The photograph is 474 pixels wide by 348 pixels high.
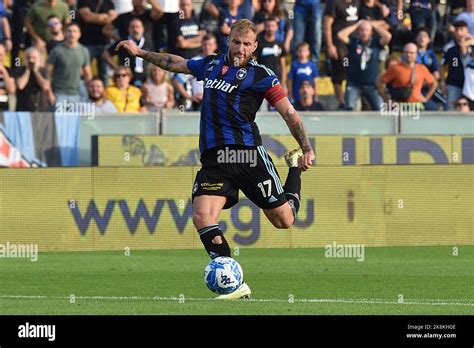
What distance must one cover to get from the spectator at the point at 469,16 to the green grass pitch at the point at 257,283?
5028mm

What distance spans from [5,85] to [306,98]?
193 inches

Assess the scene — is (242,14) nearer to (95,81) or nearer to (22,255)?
(95,81)

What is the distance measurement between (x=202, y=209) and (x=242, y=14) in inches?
430

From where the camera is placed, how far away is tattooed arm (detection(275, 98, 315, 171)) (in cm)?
1295

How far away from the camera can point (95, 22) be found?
23422 mm

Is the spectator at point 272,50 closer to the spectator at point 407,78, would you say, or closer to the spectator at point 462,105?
the spectator at point 407,78

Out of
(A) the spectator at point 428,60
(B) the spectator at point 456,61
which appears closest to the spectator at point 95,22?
(A) the spectator at point 428,60

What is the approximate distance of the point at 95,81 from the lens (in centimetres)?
2209

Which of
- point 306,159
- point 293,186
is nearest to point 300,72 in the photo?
point 293,186

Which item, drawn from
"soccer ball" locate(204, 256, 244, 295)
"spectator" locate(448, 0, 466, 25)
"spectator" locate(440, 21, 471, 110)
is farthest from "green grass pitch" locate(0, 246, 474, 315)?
"spectator" locate(448, 0, 466, 25)

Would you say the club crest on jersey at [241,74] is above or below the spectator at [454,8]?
below

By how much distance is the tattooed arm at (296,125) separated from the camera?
12.9 meters

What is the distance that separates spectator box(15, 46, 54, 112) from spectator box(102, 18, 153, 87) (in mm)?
1299

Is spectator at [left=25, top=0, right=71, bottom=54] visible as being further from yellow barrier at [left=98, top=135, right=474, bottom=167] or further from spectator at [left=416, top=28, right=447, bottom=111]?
spectator at [left=416, top=28, right=447, bottom=111]
